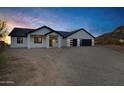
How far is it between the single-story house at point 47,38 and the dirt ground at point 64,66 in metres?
0.09

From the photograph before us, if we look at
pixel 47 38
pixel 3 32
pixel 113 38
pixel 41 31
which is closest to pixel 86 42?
pixel 113 38

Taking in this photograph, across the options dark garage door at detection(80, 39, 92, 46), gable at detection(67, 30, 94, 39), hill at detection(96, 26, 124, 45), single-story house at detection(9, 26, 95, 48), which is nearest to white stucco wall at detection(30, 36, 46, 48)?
single-story house at detection(9, 26, 95, 48)

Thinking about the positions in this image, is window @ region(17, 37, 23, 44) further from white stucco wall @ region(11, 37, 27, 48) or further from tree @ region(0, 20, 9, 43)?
Answer: tree @ region(0, 20, 9, 43)

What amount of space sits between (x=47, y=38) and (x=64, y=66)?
1.87ft

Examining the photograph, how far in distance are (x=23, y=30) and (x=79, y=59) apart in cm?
106

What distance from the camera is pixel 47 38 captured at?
395 cm

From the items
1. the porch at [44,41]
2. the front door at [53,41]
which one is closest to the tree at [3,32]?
the porch at [44,41]

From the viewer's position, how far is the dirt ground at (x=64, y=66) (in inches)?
145

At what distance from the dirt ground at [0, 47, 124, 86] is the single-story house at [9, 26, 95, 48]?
0.09 m

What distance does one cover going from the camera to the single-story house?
3.87 meters

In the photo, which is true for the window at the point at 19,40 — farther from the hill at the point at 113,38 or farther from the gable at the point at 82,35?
the hill at the point at 113,38
